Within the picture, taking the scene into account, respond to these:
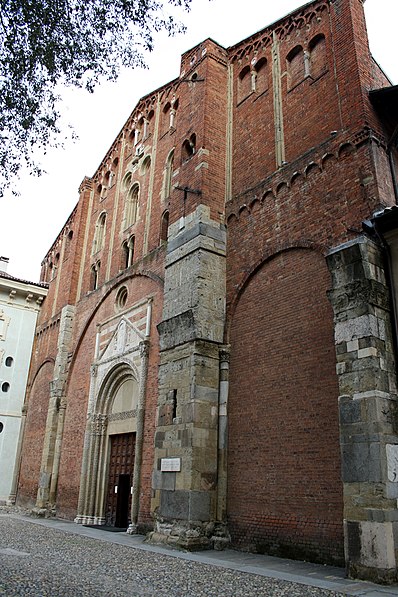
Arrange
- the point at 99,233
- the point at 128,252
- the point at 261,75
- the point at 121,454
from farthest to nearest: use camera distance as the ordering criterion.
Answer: the point at 99,233, the point at 128,252, the point at 121,454, the point at 261,75

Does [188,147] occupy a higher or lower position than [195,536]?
higher

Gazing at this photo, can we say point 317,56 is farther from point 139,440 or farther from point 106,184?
point 106,184

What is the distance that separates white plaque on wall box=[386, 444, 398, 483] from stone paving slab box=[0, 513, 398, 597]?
1.43m

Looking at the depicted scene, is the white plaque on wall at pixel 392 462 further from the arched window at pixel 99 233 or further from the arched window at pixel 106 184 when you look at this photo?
the arched window at pixel 106 184

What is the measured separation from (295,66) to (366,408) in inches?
350

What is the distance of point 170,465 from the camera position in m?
11.2

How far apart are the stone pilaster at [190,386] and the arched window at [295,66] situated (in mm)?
3813

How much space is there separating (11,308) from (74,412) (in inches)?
348

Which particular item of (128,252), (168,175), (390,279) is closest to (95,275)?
(128,252)

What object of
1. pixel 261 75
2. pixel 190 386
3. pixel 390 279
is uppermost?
pixel 261 75

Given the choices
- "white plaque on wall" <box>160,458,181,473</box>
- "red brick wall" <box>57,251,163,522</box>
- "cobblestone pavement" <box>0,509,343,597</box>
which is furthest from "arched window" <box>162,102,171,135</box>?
"cobblestone pavement" <box>0,509,343,597</box>

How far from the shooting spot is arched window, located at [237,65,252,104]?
566 inches

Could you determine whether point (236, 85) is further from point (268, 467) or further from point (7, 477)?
point (7, 477)

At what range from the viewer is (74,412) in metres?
18.0
